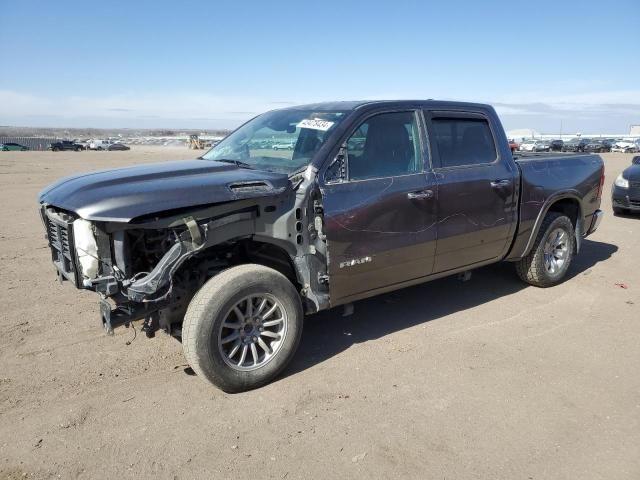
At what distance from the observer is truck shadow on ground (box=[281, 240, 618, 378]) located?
4410 millimetres

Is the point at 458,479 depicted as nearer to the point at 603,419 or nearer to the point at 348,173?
the point at 603,419

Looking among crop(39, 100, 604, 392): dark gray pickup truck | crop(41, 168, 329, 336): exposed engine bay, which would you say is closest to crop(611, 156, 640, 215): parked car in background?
crop(39, 100, 604, 392): dark gray pickup truck

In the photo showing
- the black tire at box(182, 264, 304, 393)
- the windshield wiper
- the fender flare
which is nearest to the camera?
the black tire at box(182, 264, 304, 393)

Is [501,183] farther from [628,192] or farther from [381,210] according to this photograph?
[628,192]

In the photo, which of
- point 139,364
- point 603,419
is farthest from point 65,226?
point 603,419

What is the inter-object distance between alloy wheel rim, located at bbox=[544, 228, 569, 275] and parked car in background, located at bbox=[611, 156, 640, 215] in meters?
5.80

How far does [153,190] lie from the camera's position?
3.29m

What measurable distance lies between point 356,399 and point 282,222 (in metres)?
1.34

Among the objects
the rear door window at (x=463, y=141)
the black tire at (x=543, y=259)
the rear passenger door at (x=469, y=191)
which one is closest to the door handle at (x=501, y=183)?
the rear passenger door at (x=469, y=191)

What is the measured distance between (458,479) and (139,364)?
2.53 meters

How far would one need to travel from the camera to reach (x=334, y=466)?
2865 millimetres

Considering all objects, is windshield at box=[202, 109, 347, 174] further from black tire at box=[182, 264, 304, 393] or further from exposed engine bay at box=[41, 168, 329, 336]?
black tire at box=[182, 264, 304, 393]

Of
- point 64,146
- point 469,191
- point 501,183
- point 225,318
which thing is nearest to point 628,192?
point 501,183

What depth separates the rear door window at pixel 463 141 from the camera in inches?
184
